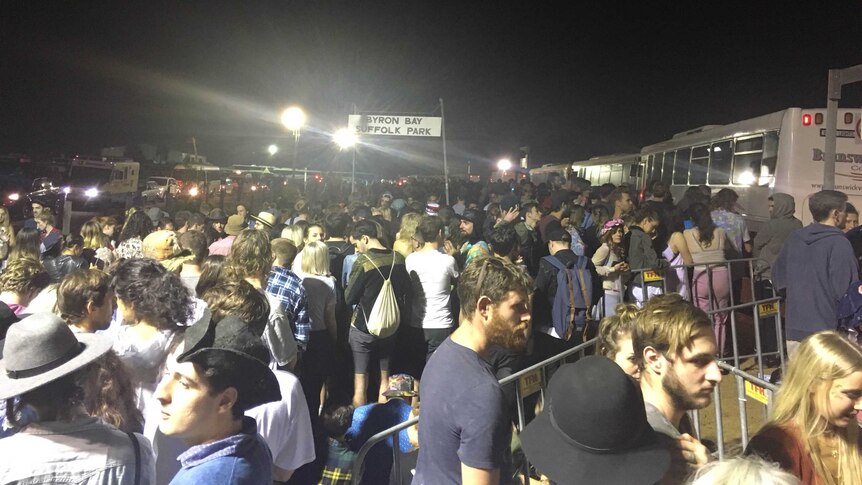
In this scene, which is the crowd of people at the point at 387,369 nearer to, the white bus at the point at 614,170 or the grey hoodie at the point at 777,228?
the grey hoodie at the point at 777,228

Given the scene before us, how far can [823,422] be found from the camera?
2.42 metres

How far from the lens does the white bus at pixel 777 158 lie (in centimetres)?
1045

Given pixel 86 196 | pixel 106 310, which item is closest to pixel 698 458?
pixel 106 310

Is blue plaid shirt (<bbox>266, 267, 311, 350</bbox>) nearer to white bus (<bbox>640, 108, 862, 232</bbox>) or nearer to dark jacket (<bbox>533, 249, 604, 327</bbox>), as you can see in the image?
dark jacket (<bbox>533, 249, 604, 327</bbox>)

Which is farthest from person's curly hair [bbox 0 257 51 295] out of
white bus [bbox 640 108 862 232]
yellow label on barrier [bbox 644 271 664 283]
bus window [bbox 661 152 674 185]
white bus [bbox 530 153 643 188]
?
bus window [bbox 661 152 674 185]

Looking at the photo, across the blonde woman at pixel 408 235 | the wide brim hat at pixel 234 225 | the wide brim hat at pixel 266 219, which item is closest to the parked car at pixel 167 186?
the wide brim hat at pixel 266 219

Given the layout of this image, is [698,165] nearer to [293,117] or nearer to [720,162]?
[720,162]

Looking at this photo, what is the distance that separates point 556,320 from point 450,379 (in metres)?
3.44

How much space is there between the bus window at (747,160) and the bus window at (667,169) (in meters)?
4.21

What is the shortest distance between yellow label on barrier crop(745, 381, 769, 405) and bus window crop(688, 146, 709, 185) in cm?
1212

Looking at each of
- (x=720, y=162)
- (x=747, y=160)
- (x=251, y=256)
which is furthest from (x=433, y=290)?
(x=720, y=162)

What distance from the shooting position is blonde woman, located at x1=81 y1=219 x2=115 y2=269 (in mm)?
7160

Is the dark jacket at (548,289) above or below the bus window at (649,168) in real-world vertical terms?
below

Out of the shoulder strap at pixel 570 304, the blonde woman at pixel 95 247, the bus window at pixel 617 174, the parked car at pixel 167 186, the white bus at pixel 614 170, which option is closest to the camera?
the shoulder strap at pixel 570 304
